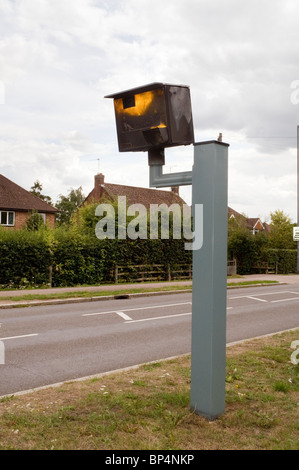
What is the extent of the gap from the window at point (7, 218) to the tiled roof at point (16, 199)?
562 mm

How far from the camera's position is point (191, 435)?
12.7 ft

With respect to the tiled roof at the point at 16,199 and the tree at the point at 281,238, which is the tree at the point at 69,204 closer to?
the tiled roof at the point at 16,199

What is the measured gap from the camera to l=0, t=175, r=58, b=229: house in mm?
41531

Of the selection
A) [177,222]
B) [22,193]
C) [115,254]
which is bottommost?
[115,254]

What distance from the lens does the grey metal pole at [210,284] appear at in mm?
4301

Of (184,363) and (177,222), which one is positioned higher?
(177,222)

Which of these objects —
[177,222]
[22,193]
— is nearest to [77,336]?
[177,222]

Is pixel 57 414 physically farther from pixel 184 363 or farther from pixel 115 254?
pixel 115 254

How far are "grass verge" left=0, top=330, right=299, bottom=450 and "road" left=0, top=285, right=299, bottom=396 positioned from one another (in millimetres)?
1010

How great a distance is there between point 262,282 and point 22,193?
27400 millimetres
